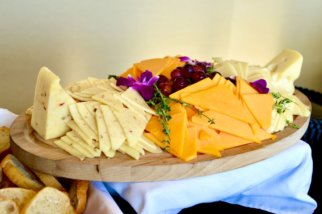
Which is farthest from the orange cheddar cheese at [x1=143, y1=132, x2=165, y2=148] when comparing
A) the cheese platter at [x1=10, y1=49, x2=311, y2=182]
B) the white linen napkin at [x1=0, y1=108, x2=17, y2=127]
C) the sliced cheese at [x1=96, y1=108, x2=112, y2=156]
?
the white linen napkin at [x1=0, y1=108, x2=17, y2=127]

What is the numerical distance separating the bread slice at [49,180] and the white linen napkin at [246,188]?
0.14 metres

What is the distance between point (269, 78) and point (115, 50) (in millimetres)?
1305

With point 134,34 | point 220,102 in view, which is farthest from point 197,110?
point 134,34

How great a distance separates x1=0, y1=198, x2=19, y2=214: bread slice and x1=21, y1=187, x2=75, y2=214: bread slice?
0.05 ft

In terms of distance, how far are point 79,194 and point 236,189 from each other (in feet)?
1.46

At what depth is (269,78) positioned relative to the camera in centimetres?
137

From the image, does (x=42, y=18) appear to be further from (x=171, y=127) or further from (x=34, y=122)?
(x=171, y=127)

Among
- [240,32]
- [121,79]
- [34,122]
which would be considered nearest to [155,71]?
[121,79]

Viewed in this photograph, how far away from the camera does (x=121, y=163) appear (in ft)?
2.97

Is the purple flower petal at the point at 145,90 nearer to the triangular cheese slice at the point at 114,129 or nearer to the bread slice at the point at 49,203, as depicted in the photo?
the triangular cheese slice at the point at 114,129

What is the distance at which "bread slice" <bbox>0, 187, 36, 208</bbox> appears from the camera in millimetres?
816

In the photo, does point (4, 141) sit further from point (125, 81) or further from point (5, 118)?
point (125, 81)

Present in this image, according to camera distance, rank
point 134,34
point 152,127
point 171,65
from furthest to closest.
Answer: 1. point 134,34
2. point 171,65
3. point 152,127

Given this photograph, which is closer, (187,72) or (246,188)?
(246,188)
